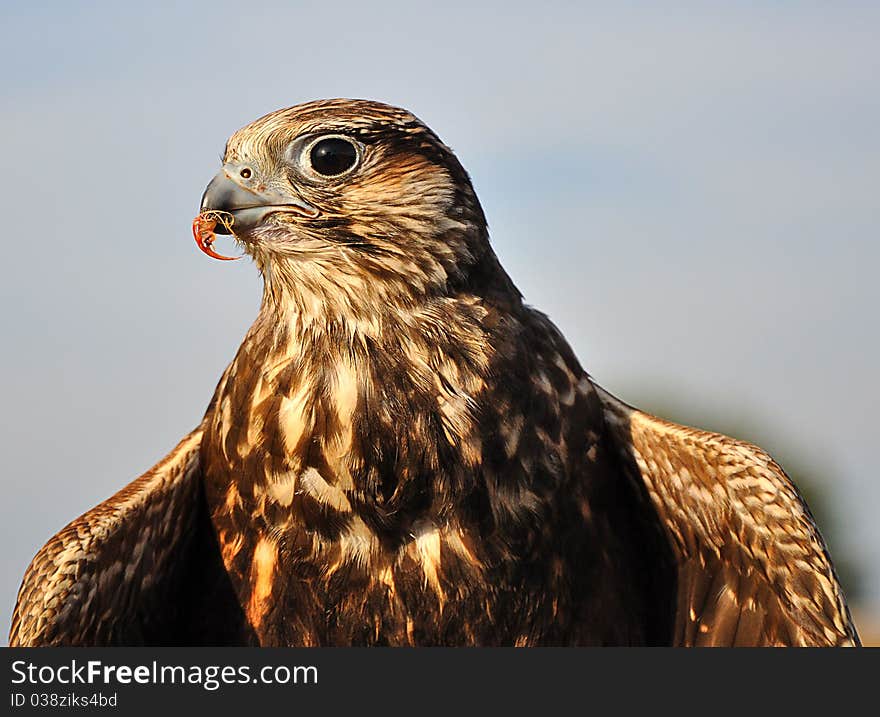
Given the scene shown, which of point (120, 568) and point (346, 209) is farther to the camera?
point (120, 568)

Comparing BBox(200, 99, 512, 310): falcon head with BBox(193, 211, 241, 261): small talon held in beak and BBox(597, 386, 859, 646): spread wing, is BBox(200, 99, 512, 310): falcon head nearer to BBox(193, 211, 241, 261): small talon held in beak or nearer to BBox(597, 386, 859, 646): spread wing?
BBox(193, 211, 241, 261): small talon held in beak

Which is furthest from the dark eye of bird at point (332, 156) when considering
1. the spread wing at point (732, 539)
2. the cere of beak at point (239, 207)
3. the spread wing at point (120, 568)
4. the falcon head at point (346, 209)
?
the spread wing at point (732, 539)

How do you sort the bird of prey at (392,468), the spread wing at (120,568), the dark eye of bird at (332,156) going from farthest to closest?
the spread wing at (120,568) < the dark eye of bird at (332,156) < the bird of prey at (392,468)

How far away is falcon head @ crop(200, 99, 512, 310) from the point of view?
422 cm

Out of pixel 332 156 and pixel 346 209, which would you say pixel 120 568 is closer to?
pixel 346 209

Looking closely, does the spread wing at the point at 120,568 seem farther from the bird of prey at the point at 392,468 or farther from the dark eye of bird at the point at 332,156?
the dark eye of bird at the point at 332,156

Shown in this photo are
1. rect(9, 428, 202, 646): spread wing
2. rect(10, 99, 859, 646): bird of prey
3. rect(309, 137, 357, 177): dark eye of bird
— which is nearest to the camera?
rect(10, 99, 859, 646): bird of prey

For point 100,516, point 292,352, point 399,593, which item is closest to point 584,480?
point 399,593

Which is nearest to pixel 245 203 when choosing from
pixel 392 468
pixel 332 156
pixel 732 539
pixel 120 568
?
pixel 332 156

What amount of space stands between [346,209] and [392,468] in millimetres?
926

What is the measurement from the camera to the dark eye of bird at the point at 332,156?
430cm

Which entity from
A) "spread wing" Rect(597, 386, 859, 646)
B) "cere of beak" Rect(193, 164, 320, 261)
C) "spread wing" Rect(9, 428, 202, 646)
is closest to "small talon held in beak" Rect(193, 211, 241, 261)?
"cere of beak" Rect(193, 164, 320, 261)

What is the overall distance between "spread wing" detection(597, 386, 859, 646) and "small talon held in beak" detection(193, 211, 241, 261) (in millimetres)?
1646

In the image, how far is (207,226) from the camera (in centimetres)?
429
